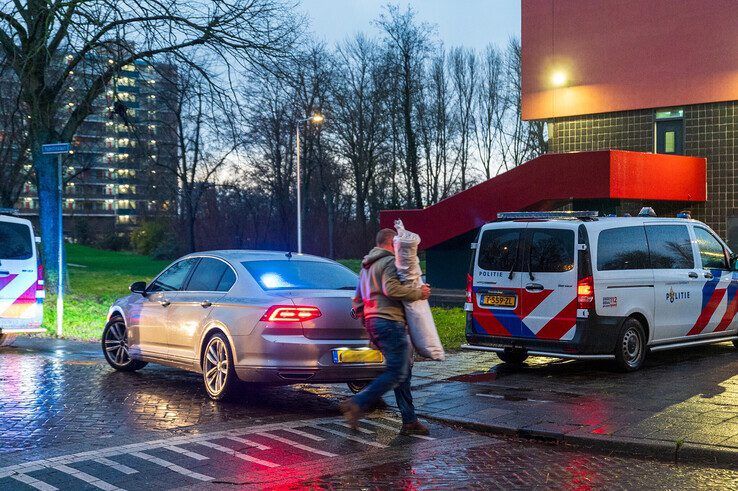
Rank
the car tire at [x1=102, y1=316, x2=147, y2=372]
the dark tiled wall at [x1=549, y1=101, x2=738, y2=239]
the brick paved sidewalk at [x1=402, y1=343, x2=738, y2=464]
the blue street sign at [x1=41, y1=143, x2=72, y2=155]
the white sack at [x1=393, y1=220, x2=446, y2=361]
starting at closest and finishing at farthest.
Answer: the brick paved sidewalk at [x1=402, y1=343, x2=738, y2=464]
the white sack at [x1=393, y1=220, x2=446, y2=361]
the car tire at [x1=102, y1=316, x2=147, y2=372]
the blue street sign at [x1=41, y1=143, x2=72, y2=155]
the dark tiled wall at [x1=549, y1=101, x2=738, y2=239]

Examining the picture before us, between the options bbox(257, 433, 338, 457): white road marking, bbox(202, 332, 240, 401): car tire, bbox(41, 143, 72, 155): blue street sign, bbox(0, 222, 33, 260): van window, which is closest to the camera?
bbox(257, 433, 338, 457): white road marking

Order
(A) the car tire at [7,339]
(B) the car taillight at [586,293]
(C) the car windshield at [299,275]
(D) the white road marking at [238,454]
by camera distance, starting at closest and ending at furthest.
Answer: (D) the white road marking at [238,454]
(C) the car windshield at [299,275]
(B) the car taillight at [586,293]
(A) the car tire at [7,339]

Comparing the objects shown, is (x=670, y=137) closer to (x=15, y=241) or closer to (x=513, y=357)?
(x=513, y=357)

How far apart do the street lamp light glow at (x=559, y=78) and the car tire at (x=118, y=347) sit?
17.4m

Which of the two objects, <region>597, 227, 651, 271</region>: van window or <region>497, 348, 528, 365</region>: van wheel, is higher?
<region>597, 227, 651, 271</region>: van window

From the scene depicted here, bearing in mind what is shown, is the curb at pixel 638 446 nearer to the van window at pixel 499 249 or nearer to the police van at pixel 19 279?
the van window at pixel 499 249

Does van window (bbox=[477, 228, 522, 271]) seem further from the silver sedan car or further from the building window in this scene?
the building window

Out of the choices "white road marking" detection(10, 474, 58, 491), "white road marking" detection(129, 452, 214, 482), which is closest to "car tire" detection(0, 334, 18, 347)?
"white road marking" detection(129, 452, 214, 482)

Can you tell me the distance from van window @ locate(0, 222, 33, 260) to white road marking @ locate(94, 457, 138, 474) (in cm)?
918

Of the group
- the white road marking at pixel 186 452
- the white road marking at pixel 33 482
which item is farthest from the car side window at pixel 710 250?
the white road marking at pixel 33 482

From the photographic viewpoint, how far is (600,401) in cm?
950

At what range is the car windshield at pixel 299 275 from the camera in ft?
32.2

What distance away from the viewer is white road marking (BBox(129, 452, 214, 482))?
6.58m

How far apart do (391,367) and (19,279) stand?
30.5 ft
